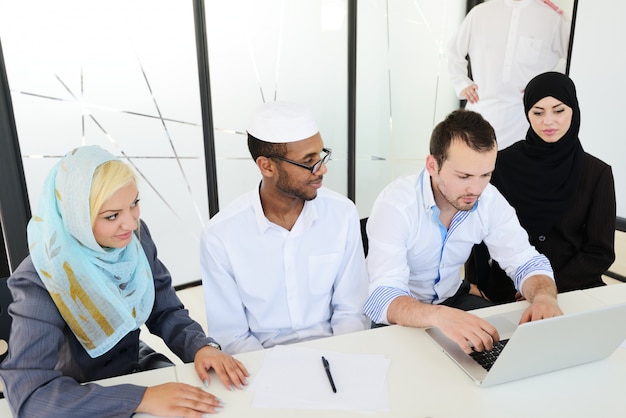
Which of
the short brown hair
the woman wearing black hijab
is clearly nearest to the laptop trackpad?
the short brown hair

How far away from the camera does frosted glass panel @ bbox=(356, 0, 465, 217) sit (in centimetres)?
361

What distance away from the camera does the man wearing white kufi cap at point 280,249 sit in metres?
1.50

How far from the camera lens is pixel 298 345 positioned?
46.7 inches

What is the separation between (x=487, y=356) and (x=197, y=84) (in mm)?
2439

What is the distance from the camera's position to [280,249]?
1.52 meters

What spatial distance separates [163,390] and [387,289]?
0.72m

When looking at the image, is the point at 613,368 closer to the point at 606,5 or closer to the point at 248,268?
the point at 248,268

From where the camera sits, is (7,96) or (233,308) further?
(7,96)

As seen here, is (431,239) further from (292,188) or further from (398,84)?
(398,84)

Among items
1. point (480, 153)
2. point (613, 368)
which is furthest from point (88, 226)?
point (613, 368)

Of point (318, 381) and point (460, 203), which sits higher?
point (460, 203)

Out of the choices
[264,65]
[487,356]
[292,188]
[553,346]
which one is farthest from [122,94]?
[553,346]

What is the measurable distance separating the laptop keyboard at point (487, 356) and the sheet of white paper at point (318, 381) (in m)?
0.21

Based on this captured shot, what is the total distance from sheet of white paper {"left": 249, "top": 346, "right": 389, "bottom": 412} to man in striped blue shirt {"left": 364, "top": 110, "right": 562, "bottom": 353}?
271 mm
